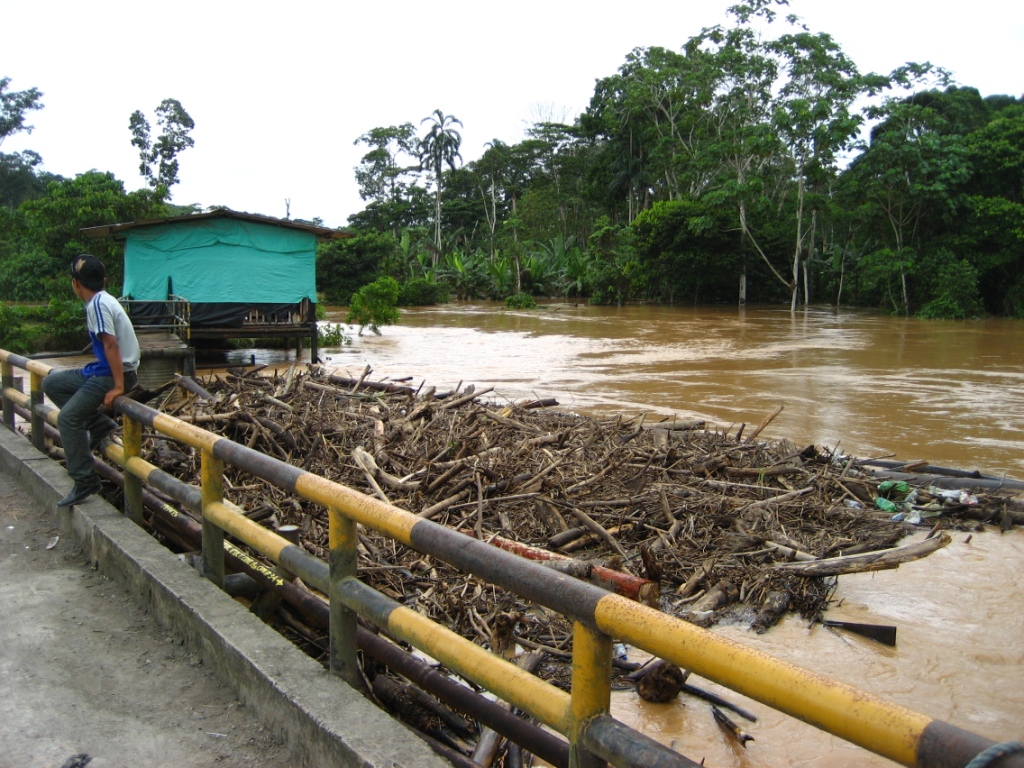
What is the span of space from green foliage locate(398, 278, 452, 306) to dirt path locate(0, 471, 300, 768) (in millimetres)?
42880

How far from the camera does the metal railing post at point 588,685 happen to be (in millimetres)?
1857

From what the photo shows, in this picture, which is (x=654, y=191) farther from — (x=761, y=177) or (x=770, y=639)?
(x=770, y=639)

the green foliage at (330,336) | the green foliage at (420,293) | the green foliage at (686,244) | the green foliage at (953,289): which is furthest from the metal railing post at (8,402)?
the green foliage at (420,293)

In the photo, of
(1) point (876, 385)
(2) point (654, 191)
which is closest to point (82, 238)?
(1) point (876, 385)

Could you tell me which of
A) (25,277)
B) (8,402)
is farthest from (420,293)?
(8,402)

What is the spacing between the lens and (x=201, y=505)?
356 centimetres

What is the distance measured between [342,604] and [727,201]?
126 ft

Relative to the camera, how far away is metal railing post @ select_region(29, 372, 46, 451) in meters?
5.84

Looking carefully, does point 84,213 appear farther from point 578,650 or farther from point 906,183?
point 906,183

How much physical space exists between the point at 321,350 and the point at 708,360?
1075 cm

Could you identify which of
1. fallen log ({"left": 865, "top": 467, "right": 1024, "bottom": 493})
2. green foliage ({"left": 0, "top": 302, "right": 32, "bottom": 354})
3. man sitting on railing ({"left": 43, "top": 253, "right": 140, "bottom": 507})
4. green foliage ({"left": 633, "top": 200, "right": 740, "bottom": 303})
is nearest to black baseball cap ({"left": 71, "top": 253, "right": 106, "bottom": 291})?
man sitting on railing ({"left": 43, "top": 253, "right": 140, "bottom": 507})

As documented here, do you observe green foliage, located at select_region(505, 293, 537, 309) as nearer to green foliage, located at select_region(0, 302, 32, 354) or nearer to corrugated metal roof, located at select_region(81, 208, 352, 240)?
corrugated metal roof, located at select_region(81, 208, 352, 240)

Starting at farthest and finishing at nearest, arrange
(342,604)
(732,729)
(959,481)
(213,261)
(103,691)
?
(213,261)
(959,481)
(732,729)
(103,691)
(342,604)

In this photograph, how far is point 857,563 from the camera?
5.43 metres
